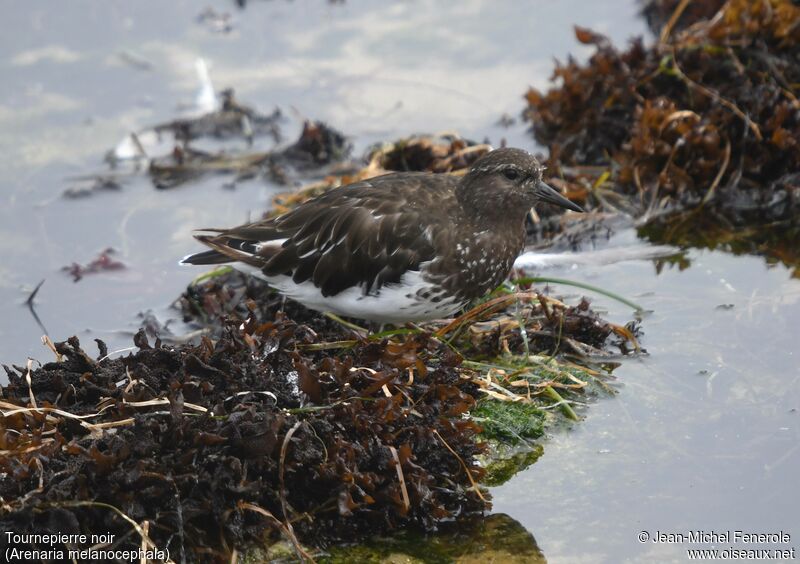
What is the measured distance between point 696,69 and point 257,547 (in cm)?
469

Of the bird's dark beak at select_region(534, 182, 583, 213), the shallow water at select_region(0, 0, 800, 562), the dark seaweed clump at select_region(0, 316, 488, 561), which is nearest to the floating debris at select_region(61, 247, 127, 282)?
the shallow water at select_region(0, 0, 800, 562)

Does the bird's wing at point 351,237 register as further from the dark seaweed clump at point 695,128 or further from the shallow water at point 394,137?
the dark seaweed clump at point 695,128

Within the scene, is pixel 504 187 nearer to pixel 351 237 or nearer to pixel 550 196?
pixel 550 196

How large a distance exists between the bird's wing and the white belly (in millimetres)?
33

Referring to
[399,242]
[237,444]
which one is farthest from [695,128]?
[237,444]

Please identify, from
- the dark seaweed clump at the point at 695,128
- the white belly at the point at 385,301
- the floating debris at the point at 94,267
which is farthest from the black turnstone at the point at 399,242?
the dark seaweed clump at the point at 695,128

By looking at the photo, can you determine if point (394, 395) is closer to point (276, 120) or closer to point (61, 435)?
point (61, 435)

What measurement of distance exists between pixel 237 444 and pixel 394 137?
4212mm

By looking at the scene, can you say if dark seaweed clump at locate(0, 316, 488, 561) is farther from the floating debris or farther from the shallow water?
the floating debris

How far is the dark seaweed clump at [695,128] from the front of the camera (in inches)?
257

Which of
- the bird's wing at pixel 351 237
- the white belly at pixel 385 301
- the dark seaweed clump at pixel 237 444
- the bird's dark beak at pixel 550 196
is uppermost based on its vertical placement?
the bird's dark beak at pixel 550 196

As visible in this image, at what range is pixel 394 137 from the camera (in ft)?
25.3

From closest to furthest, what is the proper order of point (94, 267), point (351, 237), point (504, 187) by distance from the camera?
point (351, 237), point (504, 187), point (94, 267)

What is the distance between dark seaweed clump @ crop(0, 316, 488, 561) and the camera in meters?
3.71
